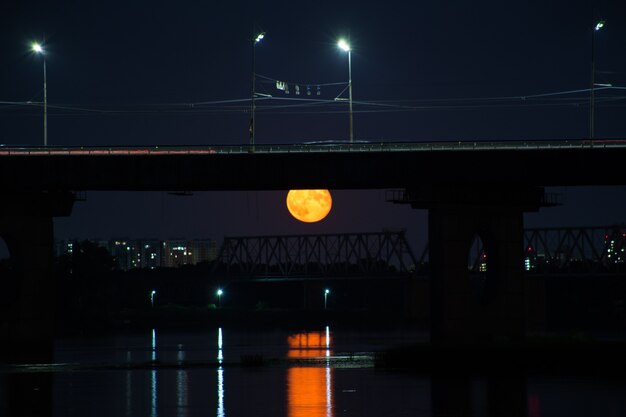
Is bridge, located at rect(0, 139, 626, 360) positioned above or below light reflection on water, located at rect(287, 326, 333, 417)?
above

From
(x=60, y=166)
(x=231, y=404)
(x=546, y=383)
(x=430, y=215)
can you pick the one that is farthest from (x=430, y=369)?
(x=60, y=166)

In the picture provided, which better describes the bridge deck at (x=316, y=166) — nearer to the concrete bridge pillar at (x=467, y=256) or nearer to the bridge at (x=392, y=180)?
the bridge at (x=392, y=180)

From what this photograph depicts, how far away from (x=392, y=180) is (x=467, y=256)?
9086 millimetres

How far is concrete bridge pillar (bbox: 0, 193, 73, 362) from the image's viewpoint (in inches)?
4594

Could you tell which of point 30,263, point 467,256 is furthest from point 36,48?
point 467,256

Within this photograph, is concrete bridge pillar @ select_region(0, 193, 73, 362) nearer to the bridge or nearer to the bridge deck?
the bridge

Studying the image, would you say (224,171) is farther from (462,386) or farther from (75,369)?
(462,386)

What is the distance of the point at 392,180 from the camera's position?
374ft

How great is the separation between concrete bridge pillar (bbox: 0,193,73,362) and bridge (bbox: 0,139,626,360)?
0.09 meters

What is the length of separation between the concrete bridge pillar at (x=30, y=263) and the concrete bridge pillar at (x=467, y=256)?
32291mm

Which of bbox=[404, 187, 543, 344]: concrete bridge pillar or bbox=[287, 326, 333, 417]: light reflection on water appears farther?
bbox=[404, 187, 543, 344]: concrete bridge pillar

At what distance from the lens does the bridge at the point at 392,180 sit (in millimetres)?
112438

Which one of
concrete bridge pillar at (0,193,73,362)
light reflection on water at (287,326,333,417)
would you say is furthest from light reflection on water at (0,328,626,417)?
concrete bridge pillar at (0,193,73,362)

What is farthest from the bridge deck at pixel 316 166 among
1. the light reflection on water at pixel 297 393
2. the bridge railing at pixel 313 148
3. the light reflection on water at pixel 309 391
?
the light reflection on water at pixel 297 393
